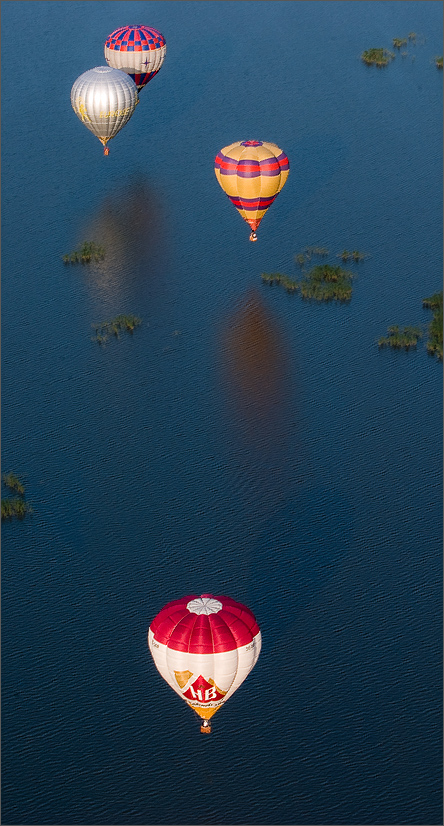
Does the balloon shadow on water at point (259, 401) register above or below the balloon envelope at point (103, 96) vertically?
below

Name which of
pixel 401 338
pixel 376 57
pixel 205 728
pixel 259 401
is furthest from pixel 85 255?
pixel 376 57

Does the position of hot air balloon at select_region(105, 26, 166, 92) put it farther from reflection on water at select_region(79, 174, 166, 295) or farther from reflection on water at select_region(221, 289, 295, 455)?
reflection on water at select_region(221, 289, 295, 455)

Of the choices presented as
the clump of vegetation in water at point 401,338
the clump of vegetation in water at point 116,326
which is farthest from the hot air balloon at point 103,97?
the clump of vegetation in water at point 401,338

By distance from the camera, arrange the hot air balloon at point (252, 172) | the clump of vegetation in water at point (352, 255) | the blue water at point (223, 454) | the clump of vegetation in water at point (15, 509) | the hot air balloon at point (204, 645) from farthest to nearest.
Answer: the clump of vegetation in water at point (352, 255)
the hot air balloon at point (252, 172)
the clump of vegetation in water at point (15, 509)
the blue water at point (223, 454)
the hot air balloon at point (204, 645)

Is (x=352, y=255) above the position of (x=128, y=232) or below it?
below

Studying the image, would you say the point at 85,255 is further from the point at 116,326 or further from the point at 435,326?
the point at 435,326

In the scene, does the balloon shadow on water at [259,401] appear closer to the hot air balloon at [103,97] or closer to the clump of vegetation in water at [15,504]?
the clump of vegetation in water at [15,504]
